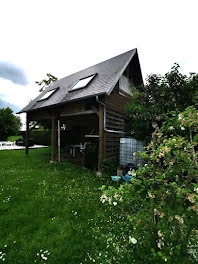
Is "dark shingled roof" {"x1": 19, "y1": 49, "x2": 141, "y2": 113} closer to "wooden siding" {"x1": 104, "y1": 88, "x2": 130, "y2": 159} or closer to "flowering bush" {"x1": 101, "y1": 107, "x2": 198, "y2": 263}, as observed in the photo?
"wooden siding" {"x1": 104, "y1": 88, "x2": 130, "y2": 159}

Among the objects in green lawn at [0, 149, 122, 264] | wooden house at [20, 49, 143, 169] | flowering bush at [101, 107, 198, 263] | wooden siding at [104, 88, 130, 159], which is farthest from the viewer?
wooden siding at [104, 88, 130, 159]

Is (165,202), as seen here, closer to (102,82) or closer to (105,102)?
(105,102)

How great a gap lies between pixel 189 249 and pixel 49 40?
11.0 m

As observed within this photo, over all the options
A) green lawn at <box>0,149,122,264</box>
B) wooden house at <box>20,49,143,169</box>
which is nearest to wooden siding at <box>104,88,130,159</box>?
wooden house at <box>20,49,143,169</box>

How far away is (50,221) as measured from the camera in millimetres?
2084

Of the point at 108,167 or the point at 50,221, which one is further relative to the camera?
the point at 108,167

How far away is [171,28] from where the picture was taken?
4.66 m

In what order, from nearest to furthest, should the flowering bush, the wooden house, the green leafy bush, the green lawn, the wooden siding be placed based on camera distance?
the flowering bush, the green lawn, the green leafy bush, the wooden house, the wooden siding

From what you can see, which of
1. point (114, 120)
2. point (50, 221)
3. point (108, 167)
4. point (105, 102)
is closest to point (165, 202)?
point (50, 221)

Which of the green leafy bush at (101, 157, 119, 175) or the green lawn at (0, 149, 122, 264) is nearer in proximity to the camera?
the green lawn at (0, 149, 122, 264)

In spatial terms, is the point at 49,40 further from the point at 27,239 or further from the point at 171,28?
the point at 27,239

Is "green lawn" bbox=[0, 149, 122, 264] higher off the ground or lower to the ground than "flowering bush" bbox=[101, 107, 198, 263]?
lower

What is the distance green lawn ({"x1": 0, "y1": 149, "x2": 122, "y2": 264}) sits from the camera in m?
1.50

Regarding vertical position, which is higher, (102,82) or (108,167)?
(102,82)
